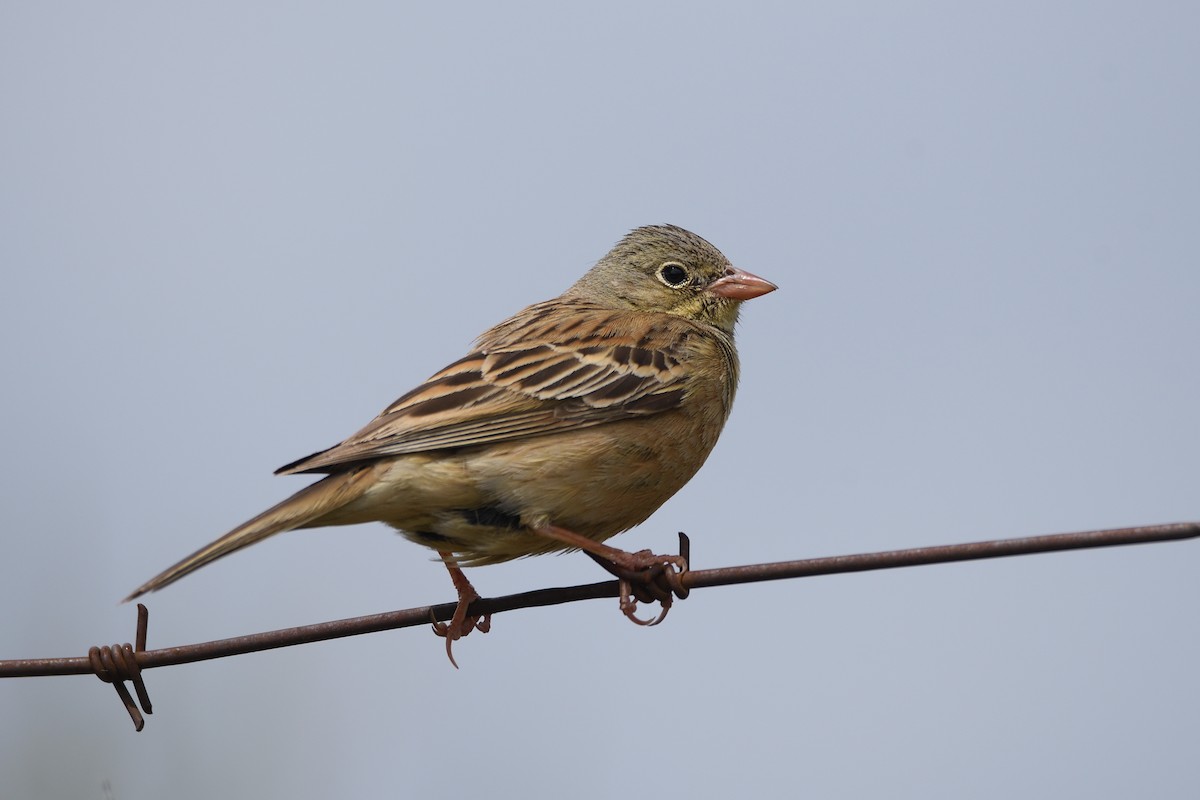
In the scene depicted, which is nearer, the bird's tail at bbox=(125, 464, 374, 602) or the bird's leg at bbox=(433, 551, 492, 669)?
the bird's tail at bbox=(125, 464, 374, 602)

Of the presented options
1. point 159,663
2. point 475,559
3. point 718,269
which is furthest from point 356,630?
point 718,269

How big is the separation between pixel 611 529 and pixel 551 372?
751mm

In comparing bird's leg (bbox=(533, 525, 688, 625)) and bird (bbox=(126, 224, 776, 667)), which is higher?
bird (bbox=(126, 224, 776, 667))

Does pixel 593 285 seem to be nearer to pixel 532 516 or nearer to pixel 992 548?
pixel 532 516

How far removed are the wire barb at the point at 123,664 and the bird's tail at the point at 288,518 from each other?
0.54ft

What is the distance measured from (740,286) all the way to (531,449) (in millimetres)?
2125

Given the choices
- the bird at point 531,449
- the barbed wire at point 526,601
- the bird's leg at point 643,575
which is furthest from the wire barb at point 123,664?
the bird's leg at point 643,575

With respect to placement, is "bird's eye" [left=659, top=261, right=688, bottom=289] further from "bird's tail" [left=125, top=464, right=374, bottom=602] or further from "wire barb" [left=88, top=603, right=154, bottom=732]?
"wire barb" [left=88, top=603, right=154, bottom=732]

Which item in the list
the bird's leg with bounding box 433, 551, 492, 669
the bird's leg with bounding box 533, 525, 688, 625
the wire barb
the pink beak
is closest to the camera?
the wire barb

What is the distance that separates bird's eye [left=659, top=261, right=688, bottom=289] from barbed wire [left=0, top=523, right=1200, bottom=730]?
2.65 m

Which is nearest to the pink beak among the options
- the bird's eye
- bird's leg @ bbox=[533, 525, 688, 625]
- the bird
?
the bird's eye

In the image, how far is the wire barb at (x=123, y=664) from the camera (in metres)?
4.74

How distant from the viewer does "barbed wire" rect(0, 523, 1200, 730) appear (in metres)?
3.60

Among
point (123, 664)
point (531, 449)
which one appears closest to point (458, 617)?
point (531, 449)
